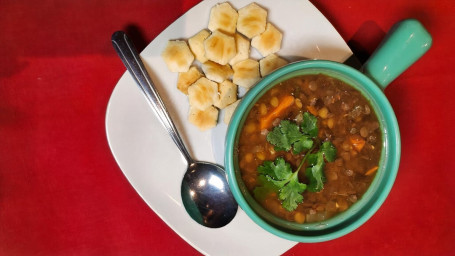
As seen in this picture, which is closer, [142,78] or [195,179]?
[142,78]

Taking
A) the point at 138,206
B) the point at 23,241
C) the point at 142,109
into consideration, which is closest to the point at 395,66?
the point at 142,109

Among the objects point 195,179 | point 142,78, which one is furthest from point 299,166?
point 142,78

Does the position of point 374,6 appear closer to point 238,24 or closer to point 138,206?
point 238,24

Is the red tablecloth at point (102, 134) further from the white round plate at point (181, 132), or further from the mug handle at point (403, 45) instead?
the mug handle at point (403, 45)

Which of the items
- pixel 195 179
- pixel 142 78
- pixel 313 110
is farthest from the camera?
pixel 195 179

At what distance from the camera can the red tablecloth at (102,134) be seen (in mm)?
1865

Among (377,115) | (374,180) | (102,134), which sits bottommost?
(102,134)

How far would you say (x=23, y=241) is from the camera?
6.31 feet

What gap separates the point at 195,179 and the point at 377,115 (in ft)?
2.45

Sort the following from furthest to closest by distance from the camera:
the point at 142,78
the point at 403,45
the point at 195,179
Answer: the point at 195,179, the point at 142,78, the point at 403,45

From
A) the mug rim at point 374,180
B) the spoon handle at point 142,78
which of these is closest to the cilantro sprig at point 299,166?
the mug rim at point 374,180

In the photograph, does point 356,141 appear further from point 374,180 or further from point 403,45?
point 403,45

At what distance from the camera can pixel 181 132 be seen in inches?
71.2

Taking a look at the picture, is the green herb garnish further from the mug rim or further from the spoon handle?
the spoon handle
